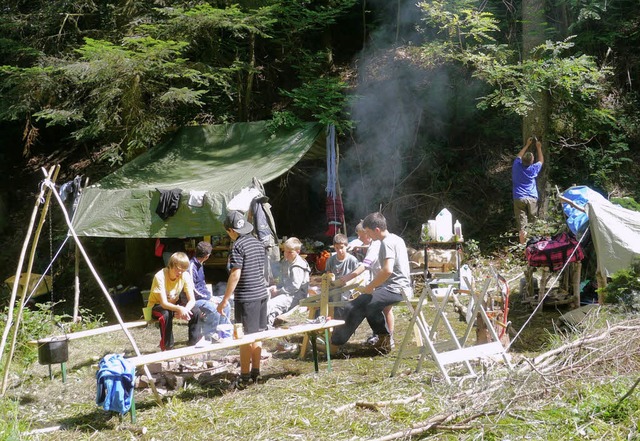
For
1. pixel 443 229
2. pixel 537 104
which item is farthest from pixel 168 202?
pixel 537 104

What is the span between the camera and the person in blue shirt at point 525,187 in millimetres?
10258

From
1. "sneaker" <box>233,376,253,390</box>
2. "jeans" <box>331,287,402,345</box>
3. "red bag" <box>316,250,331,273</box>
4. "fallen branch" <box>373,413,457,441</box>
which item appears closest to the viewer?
"fallen branch" <box>373,413,457,441</box>

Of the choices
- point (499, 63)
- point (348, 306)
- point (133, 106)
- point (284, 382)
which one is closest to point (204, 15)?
point (133, 106)

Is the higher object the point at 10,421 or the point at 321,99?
the point at 321,99

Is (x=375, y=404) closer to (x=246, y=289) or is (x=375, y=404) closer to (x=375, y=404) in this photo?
(x=375, y=404)

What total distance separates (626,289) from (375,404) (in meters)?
2.89

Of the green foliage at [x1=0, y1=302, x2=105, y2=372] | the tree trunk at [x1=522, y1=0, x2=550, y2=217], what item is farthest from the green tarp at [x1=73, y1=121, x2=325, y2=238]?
the tree trunk at [x1=522, y1=0, x2=550, y2=217]

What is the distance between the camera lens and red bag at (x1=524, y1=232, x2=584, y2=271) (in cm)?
779

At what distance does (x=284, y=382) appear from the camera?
5844 mm

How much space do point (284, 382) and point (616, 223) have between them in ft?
12.3

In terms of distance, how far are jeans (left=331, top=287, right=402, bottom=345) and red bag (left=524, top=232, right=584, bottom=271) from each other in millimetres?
2392

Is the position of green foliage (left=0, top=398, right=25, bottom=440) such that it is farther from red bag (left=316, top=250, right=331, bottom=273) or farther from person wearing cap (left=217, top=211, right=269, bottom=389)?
red bag (left=316, top=250, right=331, bottom=273)

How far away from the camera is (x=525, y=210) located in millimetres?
10500

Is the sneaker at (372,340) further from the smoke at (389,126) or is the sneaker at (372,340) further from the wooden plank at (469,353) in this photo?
the smoke at (389,126)
